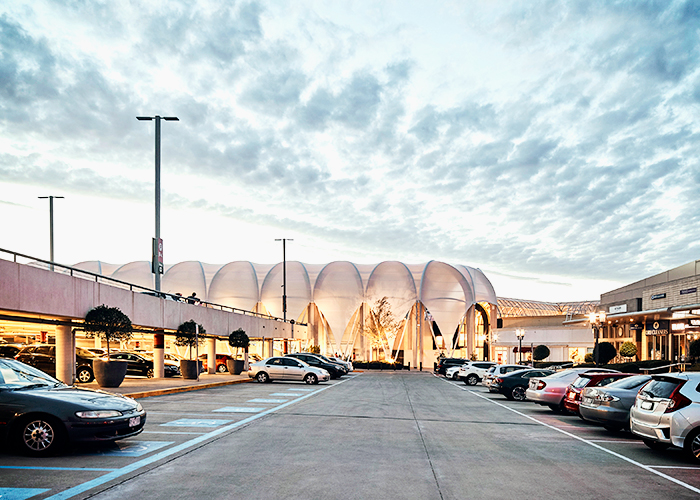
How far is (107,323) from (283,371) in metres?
11.1

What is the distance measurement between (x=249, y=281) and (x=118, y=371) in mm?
57910

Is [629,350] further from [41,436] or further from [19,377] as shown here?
[41,436]

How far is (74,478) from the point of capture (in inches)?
294

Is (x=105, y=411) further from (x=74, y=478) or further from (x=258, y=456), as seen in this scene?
(x=258, y=456)

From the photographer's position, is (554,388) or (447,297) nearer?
(554,388)

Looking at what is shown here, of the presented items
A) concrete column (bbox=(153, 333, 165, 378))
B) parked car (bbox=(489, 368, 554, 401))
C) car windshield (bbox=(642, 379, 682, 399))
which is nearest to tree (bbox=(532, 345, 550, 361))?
parked car (bbox=(489, 368, 554, 401))

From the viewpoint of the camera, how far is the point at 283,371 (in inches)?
1220

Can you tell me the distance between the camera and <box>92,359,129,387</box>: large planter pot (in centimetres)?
2272

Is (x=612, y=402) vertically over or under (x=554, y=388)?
over

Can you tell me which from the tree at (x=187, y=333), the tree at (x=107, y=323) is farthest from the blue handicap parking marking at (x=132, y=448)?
the tree at (x=187, y=333)

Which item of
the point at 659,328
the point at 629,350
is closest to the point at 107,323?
the point at 629,350

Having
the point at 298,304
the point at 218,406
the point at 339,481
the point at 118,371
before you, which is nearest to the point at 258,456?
the point at 339,481

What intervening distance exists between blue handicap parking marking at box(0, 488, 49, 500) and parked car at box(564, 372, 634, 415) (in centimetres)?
1298

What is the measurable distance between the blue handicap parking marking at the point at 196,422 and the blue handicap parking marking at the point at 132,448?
2.43 meters
